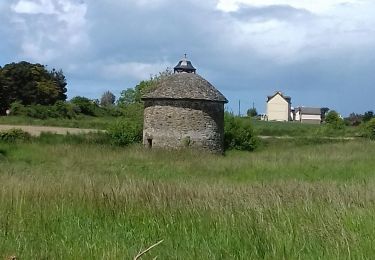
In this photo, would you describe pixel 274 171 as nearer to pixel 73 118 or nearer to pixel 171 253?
pixel 171 253

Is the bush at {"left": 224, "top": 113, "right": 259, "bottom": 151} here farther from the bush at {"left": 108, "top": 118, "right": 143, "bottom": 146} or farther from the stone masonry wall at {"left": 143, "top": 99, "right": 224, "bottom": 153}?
the bush at {"left": 108, "top": 118, "right": 143, "bottom": 146}

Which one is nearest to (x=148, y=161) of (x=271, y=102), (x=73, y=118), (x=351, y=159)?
(x=351, y=159)

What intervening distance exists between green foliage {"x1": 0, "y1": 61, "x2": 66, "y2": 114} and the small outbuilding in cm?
4775

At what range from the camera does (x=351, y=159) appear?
27469mm

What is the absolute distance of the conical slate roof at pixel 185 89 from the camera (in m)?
36.6

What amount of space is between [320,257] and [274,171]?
17.9 m

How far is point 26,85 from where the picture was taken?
85375 mm

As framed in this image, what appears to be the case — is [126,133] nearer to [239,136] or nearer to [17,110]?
[239,136]

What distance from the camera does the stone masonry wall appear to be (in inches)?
1438

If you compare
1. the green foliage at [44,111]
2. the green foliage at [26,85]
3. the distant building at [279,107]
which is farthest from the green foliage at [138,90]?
the distant building at [279,107]

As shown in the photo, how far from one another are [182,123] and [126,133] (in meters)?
7.16

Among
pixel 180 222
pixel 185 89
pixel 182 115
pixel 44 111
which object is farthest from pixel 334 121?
pixel 180 222

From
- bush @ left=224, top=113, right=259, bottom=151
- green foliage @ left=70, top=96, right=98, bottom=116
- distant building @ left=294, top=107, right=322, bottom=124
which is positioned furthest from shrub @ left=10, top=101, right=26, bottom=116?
distant building @ left=294, top=107, right=322, bottom=124

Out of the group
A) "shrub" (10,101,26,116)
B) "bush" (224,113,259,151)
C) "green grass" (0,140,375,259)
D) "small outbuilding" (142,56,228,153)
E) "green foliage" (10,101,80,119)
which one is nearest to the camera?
"green grass" (0,140,375,259)
